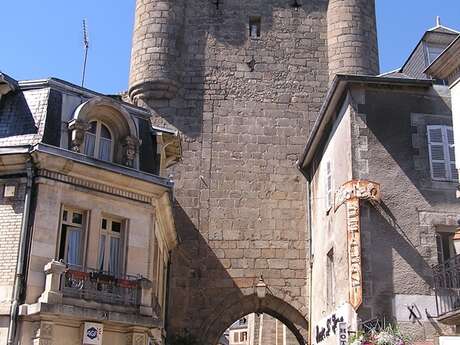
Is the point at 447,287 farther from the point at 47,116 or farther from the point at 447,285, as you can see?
the point at 47,116

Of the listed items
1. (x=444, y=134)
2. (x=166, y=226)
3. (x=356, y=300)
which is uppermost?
(x=444, y=134)

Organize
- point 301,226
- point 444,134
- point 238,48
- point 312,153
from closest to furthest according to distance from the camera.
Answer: point 444,134
point 312,153
point 301,226
point 238,48

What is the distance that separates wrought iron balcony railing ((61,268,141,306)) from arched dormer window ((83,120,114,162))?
2537 millimetres

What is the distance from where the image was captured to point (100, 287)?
513 inches

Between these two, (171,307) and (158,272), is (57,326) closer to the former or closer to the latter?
(158,272)

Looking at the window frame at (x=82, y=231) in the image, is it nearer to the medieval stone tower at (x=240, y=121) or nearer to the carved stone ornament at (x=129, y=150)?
the carved stone ornament at (x=129, y=150)

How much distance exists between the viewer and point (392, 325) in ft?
41.1

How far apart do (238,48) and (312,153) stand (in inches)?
210

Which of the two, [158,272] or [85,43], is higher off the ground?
[85,43]

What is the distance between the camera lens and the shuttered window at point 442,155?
44.7 feet

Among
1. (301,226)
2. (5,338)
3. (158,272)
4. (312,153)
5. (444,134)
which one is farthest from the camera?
(301,226)

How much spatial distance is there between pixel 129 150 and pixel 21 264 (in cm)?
349

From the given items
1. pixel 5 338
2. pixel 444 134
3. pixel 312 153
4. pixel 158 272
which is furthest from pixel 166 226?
pixel 444 134

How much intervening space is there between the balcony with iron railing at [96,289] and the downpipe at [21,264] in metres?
0.43
